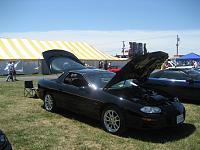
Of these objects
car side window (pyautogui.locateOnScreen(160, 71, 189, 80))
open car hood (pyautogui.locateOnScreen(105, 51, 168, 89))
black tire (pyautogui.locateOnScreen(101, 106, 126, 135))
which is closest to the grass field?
black tire (pyautogui.locateOnScreen(101, 106, 126, 135))

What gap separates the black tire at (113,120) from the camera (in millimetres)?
6645

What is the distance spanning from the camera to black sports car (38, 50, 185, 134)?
21.2ft

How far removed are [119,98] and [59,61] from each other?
13.4ft

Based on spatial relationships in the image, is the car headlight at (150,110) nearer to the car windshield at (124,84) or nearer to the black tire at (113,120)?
the black tire at (113,120)

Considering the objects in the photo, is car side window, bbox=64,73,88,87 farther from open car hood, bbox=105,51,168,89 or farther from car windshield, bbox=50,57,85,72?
car windshield, bbox=50,57,85,72

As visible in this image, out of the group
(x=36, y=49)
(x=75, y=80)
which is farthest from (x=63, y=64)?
(x=36, y=49)

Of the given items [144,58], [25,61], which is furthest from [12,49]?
[144,58]

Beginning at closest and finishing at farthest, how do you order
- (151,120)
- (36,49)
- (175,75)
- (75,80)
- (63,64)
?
(151,120) → (75,80) → (63,64) → (175,75) → (36,49)

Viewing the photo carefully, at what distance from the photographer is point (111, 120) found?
271 inches

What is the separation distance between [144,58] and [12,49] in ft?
88.5

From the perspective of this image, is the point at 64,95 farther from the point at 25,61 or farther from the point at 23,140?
the point at 25,61

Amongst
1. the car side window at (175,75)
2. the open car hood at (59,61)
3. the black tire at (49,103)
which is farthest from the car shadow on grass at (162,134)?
the car side window at (175,75)

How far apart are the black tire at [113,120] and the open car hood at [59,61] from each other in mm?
3149

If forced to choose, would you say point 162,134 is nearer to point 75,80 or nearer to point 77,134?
point 77,134
